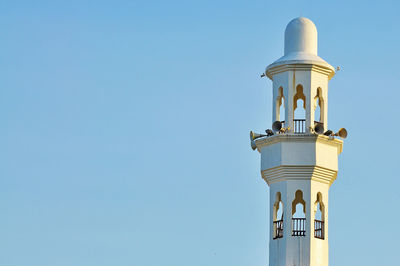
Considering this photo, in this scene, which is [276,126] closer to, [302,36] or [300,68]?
[300,68]

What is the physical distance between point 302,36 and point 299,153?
5.90 metres

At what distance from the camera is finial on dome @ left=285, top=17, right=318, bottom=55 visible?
78.8 m

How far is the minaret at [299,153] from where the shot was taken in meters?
76.6

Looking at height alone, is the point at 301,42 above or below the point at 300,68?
above

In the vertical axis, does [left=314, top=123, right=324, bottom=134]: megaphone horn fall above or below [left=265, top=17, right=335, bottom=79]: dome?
below

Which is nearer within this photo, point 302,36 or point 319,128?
point 319,128

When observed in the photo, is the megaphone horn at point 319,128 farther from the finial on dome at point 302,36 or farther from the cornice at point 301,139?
the finial on dome at point 302,36

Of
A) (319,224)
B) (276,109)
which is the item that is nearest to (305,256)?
(319,224)

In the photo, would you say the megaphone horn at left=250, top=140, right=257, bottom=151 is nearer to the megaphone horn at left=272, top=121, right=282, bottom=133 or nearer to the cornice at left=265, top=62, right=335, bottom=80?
the megaphone horn at left=272, top=121, right=282, bottom=133

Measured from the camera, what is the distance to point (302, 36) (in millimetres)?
78812

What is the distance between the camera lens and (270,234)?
7762 cm

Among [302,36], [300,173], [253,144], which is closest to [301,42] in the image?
[302,36]

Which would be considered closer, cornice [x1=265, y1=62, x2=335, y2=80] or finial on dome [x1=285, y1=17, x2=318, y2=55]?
cornice [x1=265, y1=62, x2=335, y2=80]

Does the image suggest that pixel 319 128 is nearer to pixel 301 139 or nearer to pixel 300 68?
pixel 301 139
